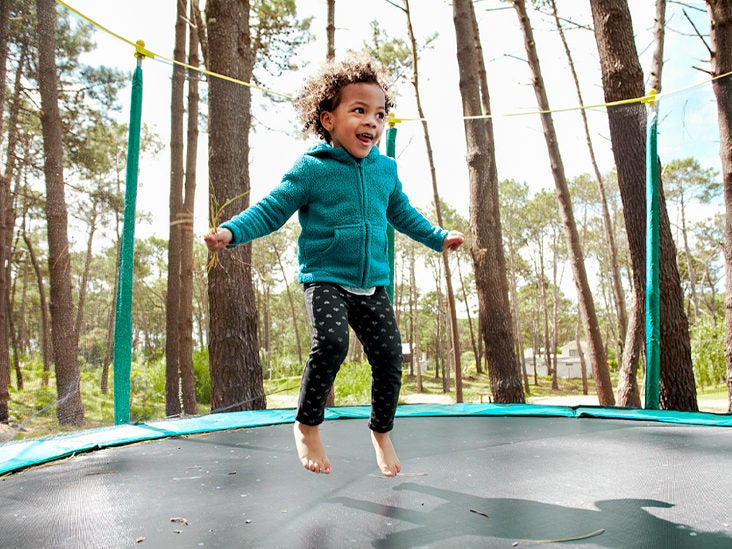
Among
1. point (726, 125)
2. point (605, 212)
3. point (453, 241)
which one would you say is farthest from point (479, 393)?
point (453, 241)

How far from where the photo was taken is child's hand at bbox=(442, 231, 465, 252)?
1.36 meters

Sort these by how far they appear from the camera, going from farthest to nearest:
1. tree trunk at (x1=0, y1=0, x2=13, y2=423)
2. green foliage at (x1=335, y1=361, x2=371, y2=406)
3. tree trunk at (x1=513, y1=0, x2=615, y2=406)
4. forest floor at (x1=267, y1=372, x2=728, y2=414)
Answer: forest floor at (x1=267, y1=372, x2=728, y2=414)
green foliage at (x1=335, y1=361, x2=371, y2=406)
tree trunk at (x1=513, y1=0, x2=615, y2=406)
tree trunk at (x1=0, y1=0, x2=13, y2=423)

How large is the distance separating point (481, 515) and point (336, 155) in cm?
84

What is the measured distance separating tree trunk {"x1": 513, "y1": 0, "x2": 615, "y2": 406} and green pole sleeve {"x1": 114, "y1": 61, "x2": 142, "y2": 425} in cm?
317

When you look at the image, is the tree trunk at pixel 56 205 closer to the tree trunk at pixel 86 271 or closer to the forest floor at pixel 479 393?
the tree trunk at pixel 86 271

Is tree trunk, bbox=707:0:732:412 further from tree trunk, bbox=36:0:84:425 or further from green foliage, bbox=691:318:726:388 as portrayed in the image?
tree trunk, bbox=36:0:84:425

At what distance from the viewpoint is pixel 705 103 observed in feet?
8.33

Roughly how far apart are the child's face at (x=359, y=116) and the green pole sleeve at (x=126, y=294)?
0.93 metres

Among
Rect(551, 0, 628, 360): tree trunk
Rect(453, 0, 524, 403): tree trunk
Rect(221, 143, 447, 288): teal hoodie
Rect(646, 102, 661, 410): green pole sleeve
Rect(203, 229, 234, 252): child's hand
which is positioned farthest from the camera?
Rect(551, 0, 628, 360): tree trunk

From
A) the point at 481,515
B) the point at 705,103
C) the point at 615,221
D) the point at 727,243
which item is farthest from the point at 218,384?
the point at 615,221

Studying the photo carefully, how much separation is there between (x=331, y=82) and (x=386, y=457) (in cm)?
87

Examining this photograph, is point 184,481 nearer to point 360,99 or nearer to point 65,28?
point 360,99

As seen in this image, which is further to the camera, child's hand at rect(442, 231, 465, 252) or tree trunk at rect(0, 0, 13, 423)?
tree trunk at rect(0, 0, 13, 423)

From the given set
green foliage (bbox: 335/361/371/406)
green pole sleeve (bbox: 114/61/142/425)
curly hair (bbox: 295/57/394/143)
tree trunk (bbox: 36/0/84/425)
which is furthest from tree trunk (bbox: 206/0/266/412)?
green foliage (bbox: 335/361/371/406)
